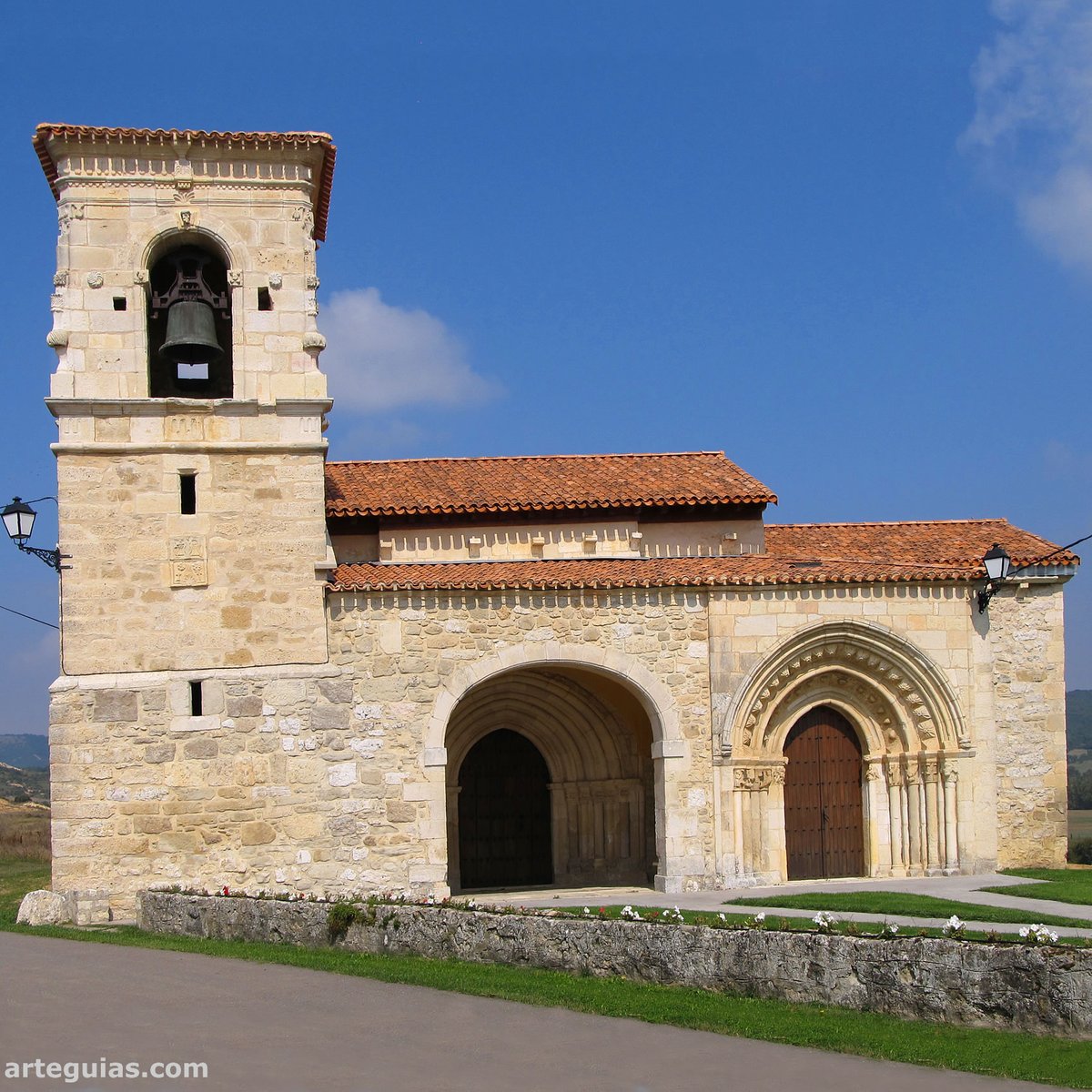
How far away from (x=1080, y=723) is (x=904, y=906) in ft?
513

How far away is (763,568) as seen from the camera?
19.5 metres

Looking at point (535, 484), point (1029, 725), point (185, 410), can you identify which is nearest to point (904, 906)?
point (1029, 725)

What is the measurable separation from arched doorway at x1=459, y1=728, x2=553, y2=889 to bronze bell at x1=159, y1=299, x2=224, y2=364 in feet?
22.9

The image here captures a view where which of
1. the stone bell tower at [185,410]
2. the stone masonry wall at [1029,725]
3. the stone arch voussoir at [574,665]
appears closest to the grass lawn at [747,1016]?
the stone arch voussoir at [574,665]

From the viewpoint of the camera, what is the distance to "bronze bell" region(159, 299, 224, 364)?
58.2ft

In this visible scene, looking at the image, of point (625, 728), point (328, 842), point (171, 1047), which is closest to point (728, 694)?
point (625, 728)

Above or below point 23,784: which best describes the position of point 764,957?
above

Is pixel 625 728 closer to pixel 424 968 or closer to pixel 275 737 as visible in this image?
pixel 275 737

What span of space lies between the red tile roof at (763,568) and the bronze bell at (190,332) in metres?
3.30

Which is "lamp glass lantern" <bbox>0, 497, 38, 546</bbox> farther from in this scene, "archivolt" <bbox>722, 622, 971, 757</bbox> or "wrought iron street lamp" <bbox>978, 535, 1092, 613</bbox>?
"wrought iron street lamp" <bbox>978, 535, 1092, 613</bbox>

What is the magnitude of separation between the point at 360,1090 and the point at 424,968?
4.25m

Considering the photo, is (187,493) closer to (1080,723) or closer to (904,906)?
A: (904,906)

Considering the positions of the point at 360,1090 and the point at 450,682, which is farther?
the point at 450,682

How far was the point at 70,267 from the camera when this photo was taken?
1792 cm
